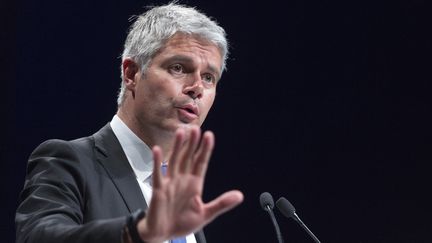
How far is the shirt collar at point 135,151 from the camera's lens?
6.05 ft

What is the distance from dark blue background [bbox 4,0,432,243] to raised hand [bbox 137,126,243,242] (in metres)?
2.68

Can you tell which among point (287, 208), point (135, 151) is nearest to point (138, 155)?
point (135, 151)

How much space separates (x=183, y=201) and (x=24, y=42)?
101 inches

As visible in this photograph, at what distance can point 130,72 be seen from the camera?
1.99 m

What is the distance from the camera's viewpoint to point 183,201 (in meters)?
1.13

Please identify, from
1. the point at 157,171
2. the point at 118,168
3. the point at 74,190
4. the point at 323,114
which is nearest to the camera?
the point at 157,171

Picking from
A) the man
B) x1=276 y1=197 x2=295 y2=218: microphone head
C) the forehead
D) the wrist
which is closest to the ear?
the man

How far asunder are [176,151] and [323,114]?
304 cm

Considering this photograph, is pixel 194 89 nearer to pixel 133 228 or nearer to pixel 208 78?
pixel 208 78

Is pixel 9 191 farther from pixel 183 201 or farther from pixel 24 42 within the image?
pixel 183 201

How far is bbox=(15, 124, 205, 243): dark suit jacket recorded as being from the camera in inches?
53.5

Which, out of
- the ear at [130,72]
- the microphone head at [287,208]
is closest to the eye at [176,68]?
the ear at [130,72]

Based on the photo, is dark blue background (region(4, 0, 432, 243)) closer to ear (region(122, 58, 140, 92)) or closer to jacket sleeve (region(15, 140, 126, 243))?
ear (region(122, 58, 140, 92))

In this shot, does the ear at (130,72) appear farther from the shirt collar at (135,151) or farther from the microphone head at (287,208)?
the microphone head at (287,208)
